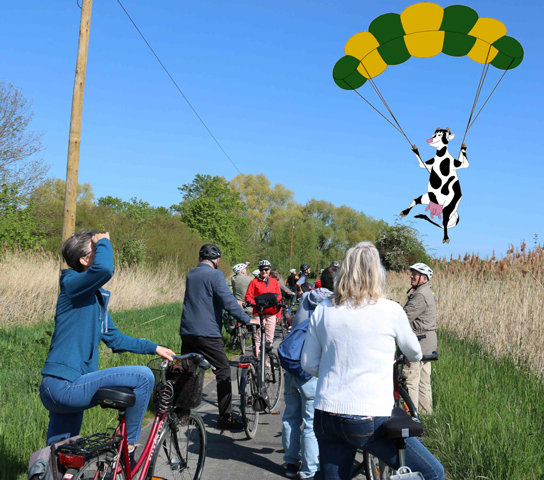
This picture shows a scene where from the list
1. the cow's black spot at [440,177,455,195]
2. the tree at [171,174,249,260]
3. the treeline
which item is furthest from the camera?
the tree at [171,174,249,260]

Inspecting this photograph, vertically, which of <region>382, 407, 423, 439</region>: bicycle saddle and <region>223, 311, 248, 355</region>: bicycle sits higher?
<region>382, 407, 423, 439</region>: bicycle saddle

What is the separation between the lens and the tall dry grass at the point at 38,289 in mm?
13414

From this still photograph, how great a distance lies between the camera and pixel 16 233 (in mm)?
19625

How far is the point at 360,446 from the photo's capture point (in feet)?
9.34

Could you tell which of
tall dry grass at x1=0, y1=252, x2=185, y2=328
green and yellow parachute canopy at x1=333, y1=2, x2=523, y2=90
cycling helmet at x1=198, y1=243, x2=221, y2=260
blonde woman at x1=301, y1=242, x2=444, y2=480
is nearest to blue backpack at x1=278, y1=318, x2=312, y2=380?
blonde woman at x1=301, y1=242, x2=444, y2=480

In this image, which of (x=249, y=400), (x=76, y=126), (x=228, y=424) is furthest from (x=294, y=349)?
(x=76, y=126)

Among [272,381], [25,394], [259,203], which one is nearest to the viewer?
[25,394]

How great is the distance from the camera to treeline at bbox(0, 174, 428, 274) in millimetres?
22680

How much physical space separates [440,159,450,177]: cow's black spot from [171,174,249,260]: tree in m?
52.4

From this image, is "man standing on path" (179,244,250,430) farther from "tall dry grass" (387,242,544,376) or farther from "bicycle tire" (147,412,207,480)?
"tall dry grass" (387,242,544,376)

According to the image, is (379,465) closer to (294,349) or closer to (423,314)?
(294,349)

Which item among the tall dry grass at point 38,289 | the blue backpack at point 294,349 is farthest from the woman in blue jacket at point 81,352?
the tall dry grass at point 38,289

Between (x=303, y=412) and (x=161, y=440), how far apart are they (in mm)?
1550

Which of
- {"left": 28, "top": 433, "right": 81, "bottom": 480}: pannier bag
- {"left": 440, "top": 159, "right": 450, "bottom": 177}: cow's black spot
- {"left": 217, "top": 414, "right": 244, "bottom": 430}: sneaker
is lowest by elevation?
{"left": 217, "top": 414, "right": 244, "bottom": 430}: sneaker
